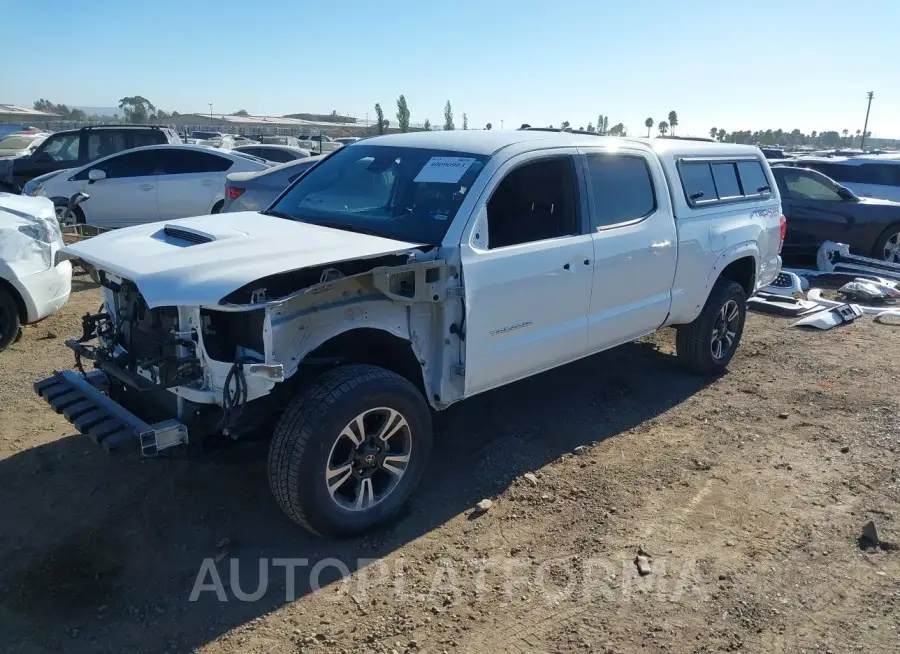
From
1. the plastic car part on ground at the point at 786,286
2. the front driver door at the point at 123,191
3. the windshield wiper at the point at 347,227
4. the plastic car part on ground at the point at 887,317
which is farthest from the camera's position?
the front driver door at the point at 123,191

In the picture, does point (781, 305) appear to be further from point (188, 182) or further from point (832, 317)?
point (188, 182)

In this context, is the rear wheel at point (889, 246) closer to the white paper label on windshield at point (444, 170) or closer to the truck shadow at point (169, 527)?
the truck shadow at point (169, 527)

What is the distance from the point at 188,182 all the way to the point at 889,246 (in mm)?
11194

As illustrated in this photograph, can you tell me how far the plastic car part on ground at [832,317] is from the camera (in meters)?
7.98

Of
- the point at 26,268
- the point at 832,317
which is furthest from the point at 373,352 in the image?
the point at 832,317

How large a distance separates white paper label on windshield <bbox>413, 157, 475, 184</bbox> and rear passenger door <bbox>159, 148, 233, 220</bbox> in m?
7.90

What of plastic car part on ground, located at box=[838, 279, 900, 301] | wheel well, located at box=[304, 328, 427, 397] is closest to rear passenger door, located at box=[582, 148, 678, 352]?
wheel well, located at box=[304, 328, 427, 397]

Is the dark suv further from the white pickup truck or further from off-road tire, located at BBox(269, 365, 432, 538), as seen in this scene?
off-road tire, located at BBox(269, 365, 432, 538)

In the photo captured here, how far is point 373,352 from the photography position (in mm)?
4031

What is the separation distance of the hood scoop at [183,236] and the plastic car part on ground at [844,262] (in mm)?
9705

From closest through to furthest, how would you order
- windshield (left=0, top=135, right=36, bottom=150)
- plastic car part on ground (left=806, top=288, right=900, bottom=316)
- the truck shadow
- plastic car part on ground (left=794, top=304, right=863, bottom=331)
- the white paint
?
the truck shadow < the white paint < plastic car part on ground (left=794, top=304, right=863, bottom=331) < plastic car part on ground (left=806, top=288, right=900, bottom=316) < windshield (left=0, top=135, right=36, bottom=150)

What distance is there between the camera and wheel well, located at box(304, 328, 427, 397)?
377cm

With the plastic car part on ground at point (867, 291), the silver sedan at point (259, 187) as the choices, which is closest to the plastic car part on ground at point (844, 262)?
the plastic car part on ground at point (867, 291)

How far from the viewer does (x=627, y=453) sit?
475 centimetres
